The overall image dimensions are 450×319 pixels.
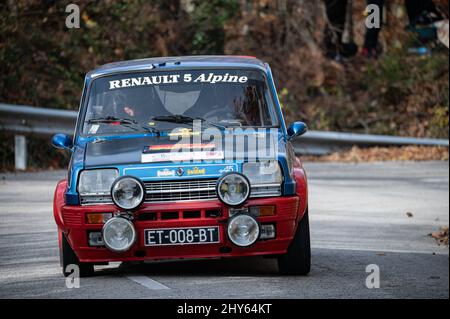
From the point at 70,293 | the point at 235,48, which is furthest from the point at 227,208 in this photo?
the point at 235,48

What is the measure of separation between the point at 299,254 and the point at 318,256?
1.57 metres

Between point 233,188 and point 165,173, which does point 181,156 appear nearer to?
point 165,173

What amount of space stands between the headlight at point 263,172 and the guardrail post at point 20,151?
9962 millimetres

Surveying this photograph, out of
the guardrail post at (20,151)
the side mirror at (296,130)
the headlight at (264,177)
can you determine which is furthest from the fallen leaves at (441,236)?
the guardrail post at (20,151)

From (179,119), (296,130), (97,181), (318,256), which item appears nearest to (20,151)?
(318,256)

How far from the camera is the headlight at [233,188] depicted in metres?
8.26

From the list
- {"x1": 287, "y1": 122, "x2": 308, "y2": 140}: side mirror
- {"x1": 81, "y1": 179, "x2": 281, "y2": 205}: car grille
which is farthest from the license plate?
{"x1": 287, "y1": 122, "x2": 308, "y2": 140}: side mirror

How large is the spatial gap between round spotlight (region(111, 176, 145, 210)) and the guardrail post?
388 inches

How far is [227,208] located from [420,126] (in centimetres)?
1358

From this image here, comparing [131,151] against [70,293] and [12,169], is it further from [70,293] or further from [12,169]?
[12,169]

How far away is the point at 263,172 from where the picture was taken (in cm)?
846

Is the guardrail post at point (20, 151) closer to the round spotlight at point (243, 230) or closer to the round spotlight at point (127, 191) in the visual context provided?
the round spotlight at point (127, 191)

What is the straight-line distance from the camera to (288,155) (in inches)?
347
